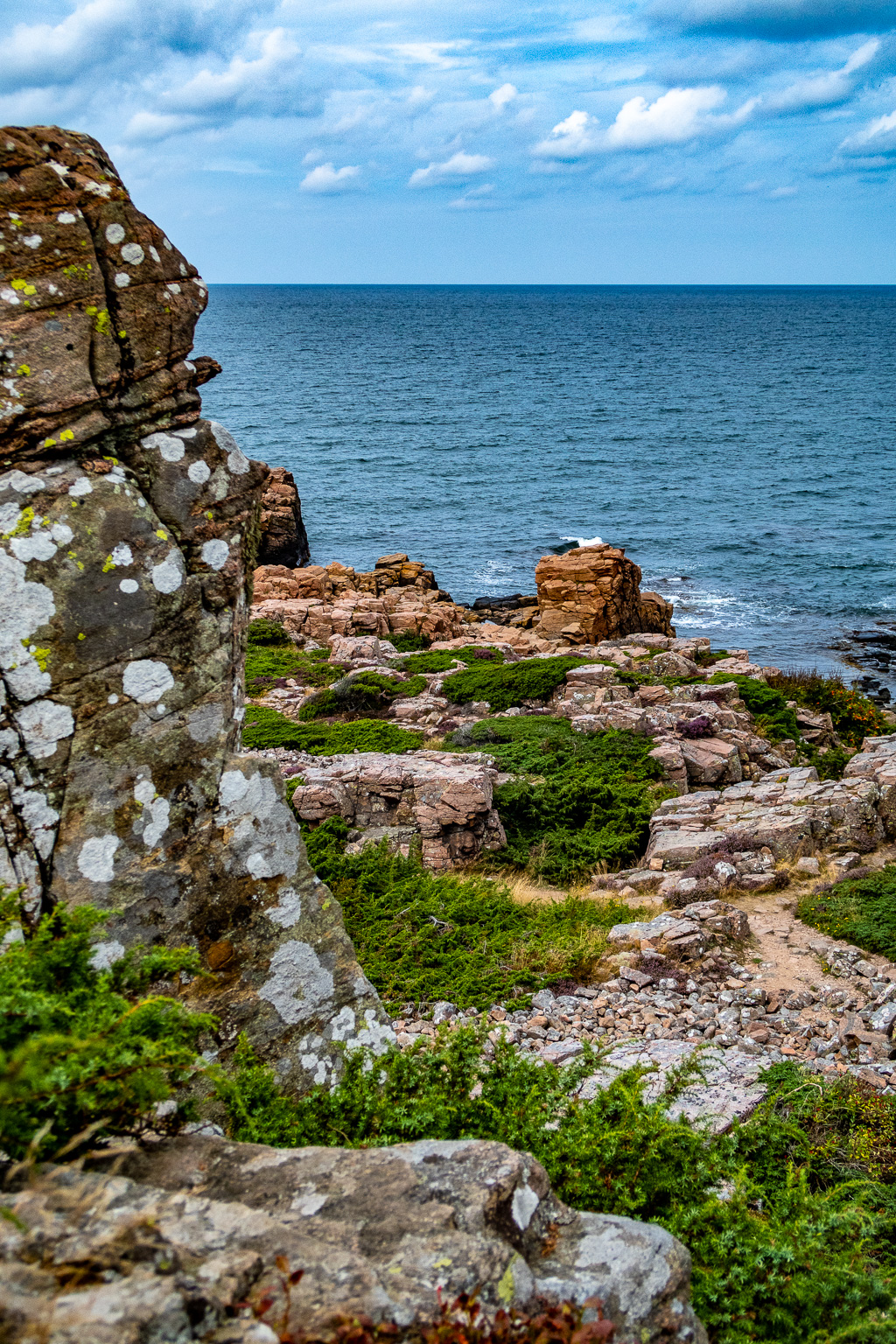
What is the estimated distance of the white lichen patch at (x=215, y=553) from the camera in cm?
612

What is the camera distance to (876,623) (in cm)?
3669

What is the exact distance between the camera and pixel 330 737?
1716 cm

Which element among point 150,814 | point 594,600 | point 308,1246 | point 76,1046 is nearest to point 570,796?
point 150,814

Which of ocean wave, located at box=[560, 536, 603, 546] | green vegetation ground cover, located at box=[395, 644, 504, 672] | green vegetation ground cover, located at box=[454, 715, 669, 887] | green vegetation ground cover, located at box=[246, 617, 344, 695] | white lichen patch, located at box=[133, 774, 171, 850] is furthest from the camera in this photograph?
ocean wave, located at box=[560, 536, 603, 546]

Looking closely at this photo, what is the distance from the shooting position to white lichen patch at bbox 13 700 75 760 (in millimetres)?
5352

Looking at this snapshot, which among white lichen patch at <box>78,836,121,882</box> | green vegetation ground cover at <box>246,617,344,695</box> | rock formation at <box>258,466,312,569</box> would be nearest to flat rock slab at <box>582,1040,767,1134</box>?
white lichen patch at <box>78,836,121,882</box>

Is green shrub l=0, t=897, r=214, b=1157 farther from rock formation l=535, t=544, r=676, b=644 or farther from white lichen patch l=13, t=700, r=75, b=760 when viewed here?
rock formation l=535, t=544, r=676, b=644

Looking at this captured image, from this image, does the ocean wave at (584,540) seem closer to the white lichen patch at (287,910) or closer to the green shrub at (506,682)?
the green shrub at (506,682)

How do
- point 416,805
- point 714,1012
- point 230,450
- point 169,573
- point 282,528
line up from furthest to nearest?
point 282,528
point 416,805
point 714,1012
point 230,450
point 169,573

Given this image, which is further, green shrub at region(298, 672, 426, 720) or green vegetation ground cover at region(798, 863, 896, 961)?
green shrub at region(298, 672, 426, 720)

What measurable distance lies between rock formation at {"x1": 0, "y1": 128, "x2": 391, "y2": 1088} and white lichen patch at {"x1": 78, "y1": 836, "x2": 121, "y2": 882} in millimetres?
11

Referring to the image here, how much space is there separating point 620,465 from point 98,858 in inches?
2682

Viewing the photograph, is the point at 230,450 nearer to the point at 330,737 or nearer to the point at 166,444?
the point at 166,444

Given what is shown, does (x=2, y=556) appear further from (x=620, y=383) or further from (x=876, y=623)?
(x=620, y=383)
